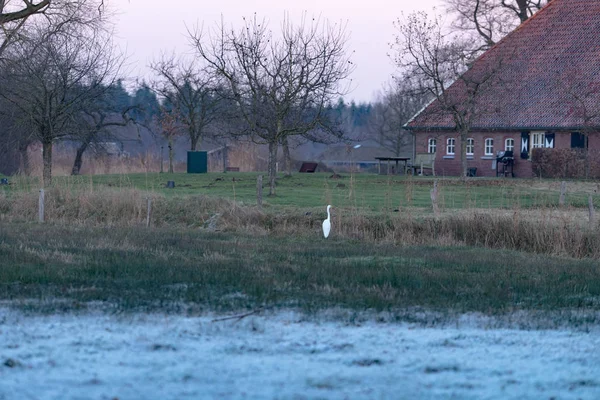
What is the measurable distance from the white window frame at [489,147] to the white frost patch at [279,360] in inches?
1414

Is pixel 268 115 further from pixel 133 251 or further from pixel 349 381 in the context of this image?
pixel 349 381

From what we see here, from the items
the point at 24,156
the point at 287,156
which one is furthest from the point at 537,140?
the point at 24,156

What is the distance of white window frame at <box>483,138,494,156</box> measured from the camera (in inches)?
1667

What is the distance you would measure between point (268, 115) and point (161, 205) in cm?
963

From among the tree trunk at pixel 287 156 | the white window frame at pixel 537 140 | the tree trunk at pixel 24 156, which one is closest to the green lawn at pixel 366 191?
the tree trunk at pixel 287 156

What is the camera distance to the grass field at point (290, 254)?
8836 mm

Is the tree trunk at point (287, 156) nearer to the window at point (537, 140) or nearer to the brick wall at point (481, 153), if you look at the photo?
the brick wall at point (481, 153)

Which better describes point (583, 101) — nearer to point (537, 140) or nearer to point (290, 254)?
point (537, 140)

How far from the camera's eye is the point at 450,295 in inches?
363

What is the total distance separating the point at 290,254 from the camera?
12.9m

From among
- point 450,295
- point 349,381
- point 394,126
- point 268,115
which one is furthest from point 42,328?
point 394,126

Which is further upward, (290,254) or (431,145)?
(431,145)

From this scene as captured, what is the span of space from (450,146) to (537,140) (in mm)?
4623

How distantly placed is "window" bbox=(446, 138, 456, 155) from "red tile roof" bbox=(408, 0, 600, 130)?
43.6 inches
